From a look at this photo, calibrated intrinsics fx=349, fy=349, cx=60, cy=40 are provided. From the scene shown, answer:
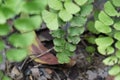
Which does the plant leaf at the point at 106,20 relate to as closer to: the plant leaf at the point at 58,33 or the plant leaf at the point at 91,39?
the plant leaf at the point at 58,33

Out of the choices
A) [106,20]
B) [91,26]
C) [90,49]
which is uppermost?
[106,20]

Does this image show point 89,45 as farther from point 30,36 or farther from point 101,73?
point 30,36

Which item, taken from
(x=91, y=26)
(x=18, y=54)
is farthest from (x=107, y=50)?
(x=18, y=54)

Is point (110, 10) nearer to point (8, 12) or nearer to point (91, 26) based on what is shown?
point (91, 26)

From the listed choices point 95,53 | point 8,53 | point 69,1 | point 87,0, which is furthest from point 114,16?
point 8,53

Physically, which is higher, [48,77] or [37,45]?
[37,45]

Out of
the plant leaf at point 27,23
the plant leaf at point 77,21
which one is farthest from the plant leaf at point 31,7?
the plant leaf at point 77,21
